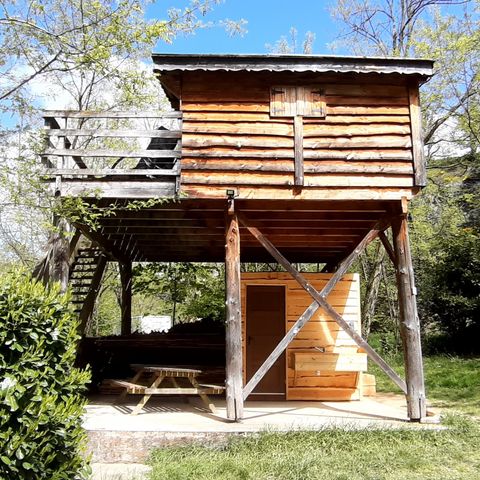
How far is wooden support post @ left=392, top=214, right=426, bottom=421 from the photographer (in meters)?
7.61

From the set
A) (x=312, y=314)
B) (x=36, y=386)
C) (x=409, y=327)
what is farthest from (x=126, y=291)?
(x=36, y=386)

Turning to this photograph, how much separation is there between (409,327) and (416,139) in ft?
9.74

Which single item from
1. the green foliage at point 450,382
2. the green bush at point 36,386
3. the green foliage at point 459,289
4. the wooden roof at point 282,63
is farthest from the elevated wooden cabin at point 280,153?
the green foliage at point 459,289

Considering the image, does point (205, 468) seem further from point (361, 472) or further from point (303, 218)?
point (303, 218)

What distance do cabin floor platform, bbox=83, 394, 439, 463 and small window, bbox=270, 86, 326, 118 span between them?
4722 millimetres

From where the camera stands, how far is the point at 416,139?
319 inches

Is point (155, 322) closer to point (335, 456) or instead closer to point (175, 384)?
point (175, 384)

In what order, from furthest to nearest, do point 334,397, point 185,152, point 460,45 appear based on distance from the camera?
1. point 460,45
2. point 334,397
3. point 185,152

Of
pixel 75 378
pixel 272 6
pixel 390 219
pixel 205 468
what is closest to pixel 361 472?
pixel 205 468

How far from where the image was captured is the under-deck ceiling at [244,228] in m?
8.33

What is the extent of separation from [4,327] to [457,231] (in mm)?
16352

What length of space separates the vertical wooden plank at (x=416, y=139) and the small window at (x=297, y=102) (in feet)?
4.72

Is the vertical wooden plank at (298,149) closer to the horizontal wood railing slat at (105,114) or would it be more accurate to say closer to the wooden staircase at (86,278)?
the horizontal wood railing slat at (105,114)

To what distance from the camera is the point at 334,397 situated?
32.6 ft
